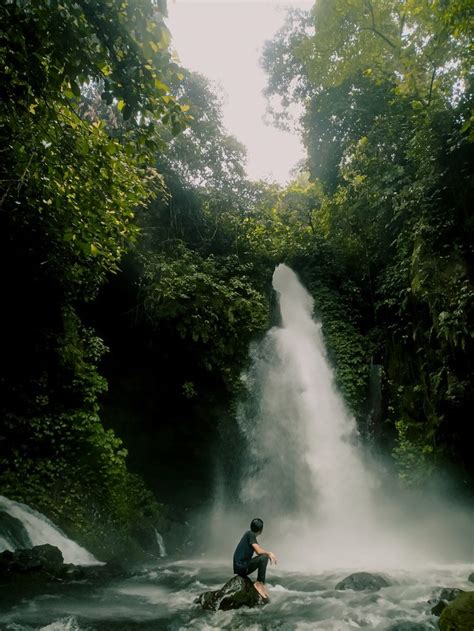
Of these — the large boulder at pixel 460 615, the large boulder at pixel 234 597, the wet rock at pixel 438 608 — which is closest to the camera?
the large boulder at pixel 460 615

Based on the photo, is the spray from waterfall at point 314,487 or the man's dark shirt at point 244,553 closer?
the man's dark shirt at point 244,553

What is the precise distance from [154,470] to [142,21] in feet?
34.6

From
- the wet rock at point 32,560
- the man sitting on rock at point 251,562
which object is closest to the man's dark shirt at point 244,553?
the man sitting on rock at point 251,562

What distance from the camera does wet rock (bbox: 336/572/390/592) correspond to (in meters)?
6.24

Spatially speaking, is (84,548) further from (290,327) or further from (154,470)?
(290,327)

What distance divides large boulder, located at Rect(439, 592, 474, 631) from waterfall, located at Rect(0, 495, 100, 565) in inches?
238

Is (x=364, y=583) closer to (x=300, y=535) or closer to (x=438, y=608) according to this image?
(x=438, y=608)

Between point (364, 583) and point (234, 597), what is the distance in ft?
6.99

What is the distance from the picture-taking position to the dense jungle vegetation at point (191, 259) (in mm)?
5484

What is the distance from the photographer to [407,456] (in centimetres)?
1012

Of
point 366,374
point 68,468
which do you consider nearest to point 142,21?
point 68,468

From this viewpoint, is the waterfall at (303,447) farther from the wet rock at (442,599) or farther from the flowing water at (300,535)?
the wet rock at (442,599)

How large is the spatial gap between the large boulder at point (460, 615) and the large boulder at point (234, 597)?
229 centimetres

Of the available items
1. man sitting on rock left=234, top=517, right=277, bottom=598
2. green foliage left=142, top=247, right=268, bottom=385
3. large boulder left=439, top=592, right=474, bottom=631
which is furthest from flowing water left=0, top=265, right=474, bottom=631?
green foliage left=142, top=247, right=268, bottom=385
